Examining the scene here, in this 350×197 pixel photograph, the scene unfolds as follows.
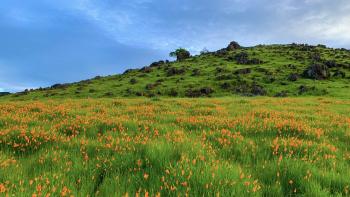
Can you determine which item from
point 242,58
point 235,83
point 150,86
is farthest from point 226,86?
point 242,58

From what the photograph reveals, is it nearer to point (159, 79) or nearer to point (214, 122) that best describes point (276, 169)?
point (214, 122)

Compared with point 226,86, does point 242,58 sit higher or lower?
higher

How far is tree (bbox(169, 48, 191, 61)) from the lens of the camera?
178m

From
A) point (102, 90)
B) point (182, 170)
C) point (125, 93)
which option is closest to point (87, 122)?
point (182, 170)

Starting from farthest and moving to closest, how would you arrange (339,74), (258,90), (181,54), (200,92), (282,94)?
(181,54), (339,74), (200,92), (258,90), (282,94)

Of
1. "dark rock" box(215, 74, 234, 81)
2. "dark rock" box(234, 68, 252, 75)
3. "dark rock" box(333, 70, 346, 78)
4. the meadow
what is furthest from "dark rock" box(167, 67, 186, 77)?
the meadow

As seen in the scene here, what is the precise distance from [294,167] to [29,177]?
17.3 feet

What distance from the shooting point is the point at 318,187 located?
5.92 m

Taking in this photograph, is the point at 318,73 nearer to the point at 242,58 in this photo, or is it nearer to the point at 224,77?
the point at 224,77

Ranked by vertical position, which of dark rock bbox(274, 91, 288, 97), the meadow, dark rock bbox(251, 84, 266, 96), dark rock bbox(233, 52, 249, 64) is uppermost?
dark rock bbox(233, 52, 249, 64)

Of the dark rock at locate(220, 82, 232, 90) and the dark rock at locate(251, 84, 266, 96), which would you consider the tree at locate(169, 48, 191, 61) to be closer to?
the dark rock at locate(220, 82, 232, 90)

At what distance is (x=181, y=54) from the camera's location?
179500 mm

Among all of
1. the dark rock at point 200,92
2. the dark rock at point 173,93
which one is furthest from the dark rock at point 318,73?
the dark rock at point 173,93

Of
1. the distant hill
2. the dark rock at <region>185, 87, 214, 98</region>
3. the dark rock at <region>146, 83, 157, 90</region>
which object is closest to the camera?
the distant hill
